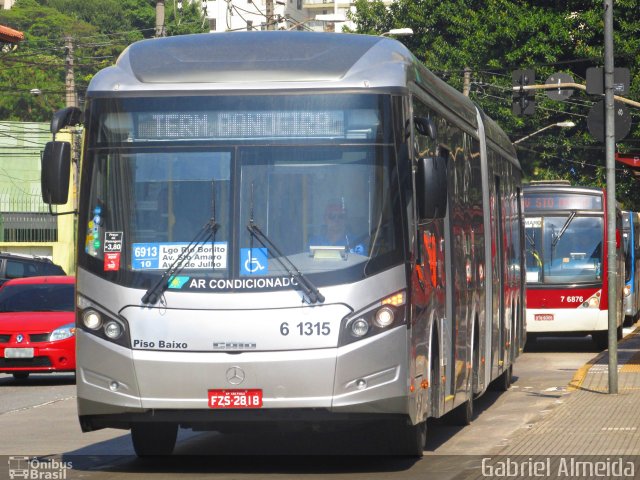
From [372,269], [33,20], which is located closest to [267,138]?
[372,269]

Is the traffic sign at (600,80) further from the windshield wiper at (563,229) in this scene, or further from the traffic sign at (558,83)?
the traffic sign at (558,83)

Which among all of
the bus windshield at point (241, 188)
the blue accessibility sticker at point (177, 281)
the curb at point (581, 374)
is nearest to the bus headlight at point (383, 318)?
the bus windshield at point (241, 188)

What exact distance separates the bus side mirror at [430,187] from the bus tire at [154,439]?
2.94 metres

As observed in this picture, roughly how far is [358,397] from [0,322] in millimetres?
11756

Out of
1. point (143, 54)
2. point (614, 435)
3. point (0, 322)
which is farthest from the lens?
point (0, 322)

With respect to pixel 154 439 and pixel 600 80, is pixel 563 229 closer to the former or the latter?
pixel 600 80

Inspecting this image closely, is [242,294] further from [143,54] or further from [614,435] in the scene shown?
[614,435]

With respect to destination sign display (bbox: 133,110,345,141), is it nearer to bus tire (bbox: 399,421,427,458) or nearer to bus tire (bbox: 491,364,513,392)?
bus tire (bbox: 399,421,427,458)

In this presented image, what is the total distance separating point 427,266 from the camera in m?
11.3

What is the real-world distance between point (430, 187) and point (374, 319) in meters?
1.06

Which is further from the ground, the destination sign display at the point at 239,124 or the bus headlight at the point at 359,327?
the destination sign display at the point at 239,124

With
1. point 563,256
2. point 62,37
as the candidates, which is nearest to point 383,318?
point 563,256

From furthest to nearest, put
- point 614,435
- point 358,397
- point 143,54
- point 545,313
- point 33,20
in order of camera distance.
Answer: point 33,20
point 545,313
point 614,435
point 143,54
point 358,397

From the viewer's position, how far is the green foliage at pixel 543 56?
49.4 m
